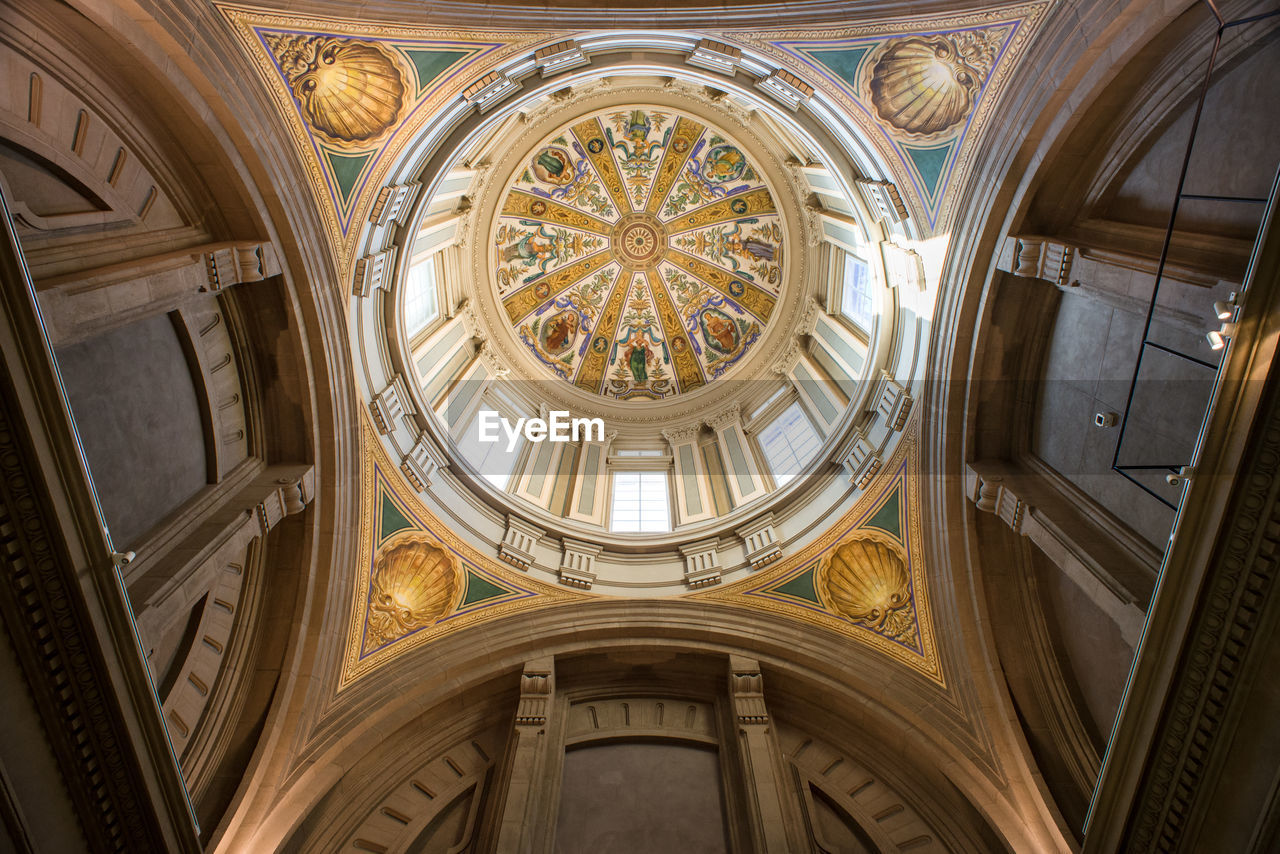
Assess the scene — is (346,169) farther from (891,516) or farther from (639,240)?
(639,240)

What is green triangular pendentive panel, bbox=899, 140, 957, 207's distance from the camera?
9.18m

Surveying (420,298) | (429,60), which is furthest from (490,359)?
(429,60)

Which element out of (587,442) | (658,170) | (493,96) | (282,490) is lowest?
(282,490)

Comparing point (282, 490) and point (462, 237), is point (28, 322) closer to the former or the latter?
point (282, 490)

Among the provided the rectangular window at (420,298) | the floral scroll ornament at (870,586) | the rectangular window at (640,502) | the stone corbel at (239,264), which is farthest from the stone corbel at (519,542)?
the stone corbel at (239,264)

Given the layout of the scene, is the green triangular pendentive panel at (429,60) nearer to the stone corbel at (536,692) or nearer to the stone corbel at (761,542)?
the stone corbel at (536,692)

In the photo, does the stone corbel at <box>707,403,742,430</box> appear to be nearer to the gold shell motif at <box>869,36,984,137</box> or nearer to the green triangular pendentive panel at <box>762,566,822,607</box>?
the green triangular pendentive panel at <box>762,566,822,607</box>

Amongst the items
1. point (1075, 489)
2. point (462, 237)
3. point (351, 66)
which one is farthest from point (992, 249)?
point (462, 237)

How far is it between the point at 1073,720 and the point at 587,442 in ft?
40.9

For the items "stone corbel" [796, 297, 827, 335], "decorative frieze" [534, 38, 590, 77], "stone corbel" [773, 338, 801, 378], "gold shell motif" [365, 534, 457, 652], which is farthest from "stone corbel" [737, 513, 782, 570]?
"decorative frieze" [534, 38, 590, 77]

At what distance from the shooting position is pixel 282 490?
29.3ft

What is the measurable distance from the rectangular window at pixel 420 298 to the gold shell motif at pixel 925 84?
9.78 metres

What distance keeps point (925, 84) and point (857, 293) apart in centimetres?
717

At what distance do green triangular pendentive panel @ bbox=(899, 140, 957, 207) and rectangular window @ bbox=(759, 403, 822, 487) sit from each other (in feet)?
19.7
